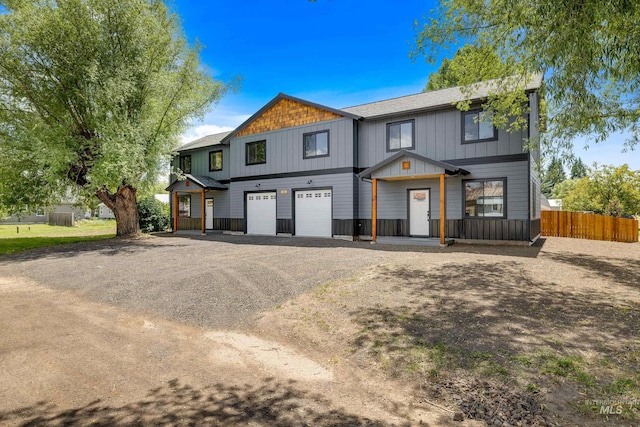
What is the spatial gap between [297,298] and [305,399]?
10.2 ft

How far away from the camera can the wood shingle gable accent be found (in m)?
16.1

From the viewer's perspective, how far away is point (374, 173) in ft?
44.0

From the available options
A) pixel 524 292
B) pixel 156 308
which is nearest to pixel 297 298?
pixel 156 308

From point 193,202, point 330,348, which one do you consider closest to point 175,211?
point 193,202

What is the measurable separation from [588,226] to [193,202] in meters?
22.1

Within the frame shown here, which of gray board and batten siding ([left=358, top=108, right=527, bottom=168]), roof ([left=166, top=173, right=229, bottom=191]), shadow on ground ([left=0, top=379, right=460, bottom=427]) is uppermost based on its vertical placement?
gray board and batten siding ([left=358, top=108, right=527, bottom=168])

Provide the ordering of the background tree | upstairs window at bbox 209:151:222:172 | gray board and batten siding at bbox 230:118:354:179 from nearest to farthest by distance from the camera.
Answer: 1. the background tree
2. gray board and batten siding at bbox 230:118:354:179
3. upstairs window at bbox 209:151:222:172

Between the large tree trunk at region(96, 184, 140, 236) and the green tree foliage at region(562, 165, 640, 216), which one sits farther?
the green tree foliage at region(562, 165, 640, 216)

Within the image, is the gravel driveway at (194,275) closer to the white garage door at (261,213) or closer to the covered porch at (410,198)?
the covered porch at (410,198)

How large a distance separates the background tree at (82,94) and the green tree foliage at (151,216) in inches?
278

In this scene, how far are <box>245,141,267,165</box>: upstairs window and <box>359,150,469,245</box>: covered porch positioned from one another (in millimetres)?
6260

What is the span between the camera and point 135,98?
573 inches

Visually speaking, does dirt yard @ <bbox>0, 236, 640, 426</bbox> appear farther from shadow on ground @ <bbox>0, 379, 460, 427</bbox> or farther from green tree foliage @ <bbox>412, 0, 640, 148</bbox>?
green tree foliage @ <bbox>412, 0, 640, 148</bbox>

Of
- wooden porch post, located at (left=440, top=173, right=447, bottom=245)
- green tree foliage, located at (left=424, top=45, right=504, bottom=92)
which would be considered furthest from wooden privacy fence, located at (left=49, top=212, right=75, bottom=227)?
green tree foliage, located at (left=424, top=45, right=504, bottom=92)
